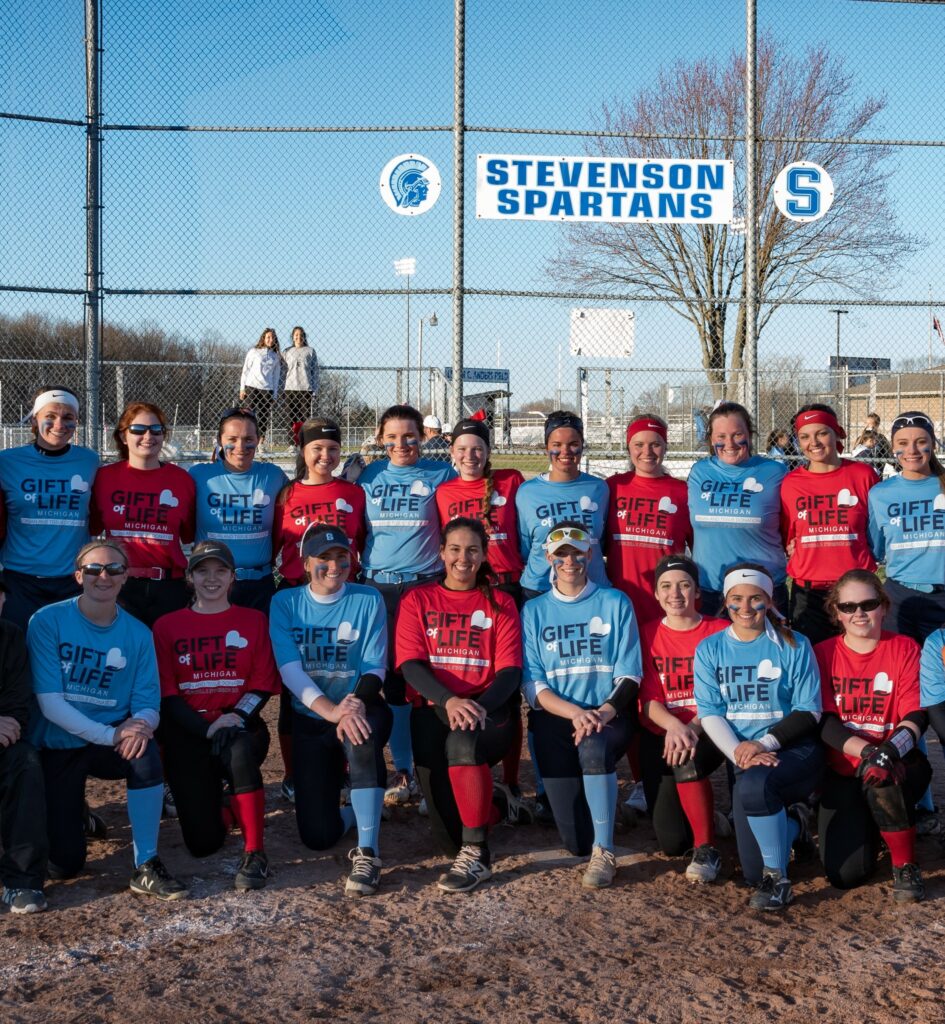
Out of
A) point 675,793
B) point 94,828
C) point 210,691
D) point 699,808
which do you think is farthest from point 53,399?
point 699,808

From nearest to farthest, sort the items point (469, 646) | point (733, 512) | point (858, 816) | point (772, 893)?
point (772, 893) → point (858, 816) → point (469, 646) → point (733, 512)

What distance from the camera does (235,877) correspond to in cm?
463

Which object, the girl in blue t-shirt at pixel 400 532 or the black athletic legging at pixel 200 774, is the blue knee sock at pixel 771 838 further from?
the black athletic legging at pixel 200 774

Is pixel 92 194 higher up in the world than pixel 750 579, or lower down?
higher up

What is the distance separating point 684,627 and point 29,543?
323 centimetres

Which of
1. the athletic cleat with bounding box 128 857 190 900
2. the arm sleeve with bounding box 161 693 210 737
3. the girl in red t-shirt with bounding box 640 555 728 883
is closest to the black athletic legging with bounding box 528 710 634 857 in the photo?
the girl in red t-shirt with bounding box 640 555 728 883

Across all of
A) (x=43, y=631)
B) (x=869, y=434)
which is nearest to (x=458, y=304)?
(x=43, y=631)

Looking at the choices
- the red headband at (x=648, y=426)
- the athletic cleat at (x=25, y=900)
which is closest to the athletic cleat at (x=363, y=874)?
the athletic cleat at (x=25, y=900)

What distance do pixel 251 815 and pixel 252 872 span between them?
0.23m

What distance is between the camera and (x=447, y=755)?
4875 millimetres

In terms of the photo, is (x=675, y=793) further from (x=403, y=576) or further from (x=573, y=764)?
(x=403, y=576)

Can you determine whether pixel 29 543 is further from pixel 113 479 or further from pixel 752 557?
pixel 752 557

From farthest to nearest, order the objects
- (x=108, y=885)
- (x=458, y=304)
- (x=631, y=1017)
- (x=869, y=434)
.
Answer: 1. (x=869, y=434)
2. (x=458, y=304)
3. (x=108, y=885)
4. (x=631, y=1017)

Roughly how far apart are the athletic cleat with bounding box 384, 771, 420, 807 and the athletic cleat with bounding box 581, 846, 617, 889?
50.8 inches
